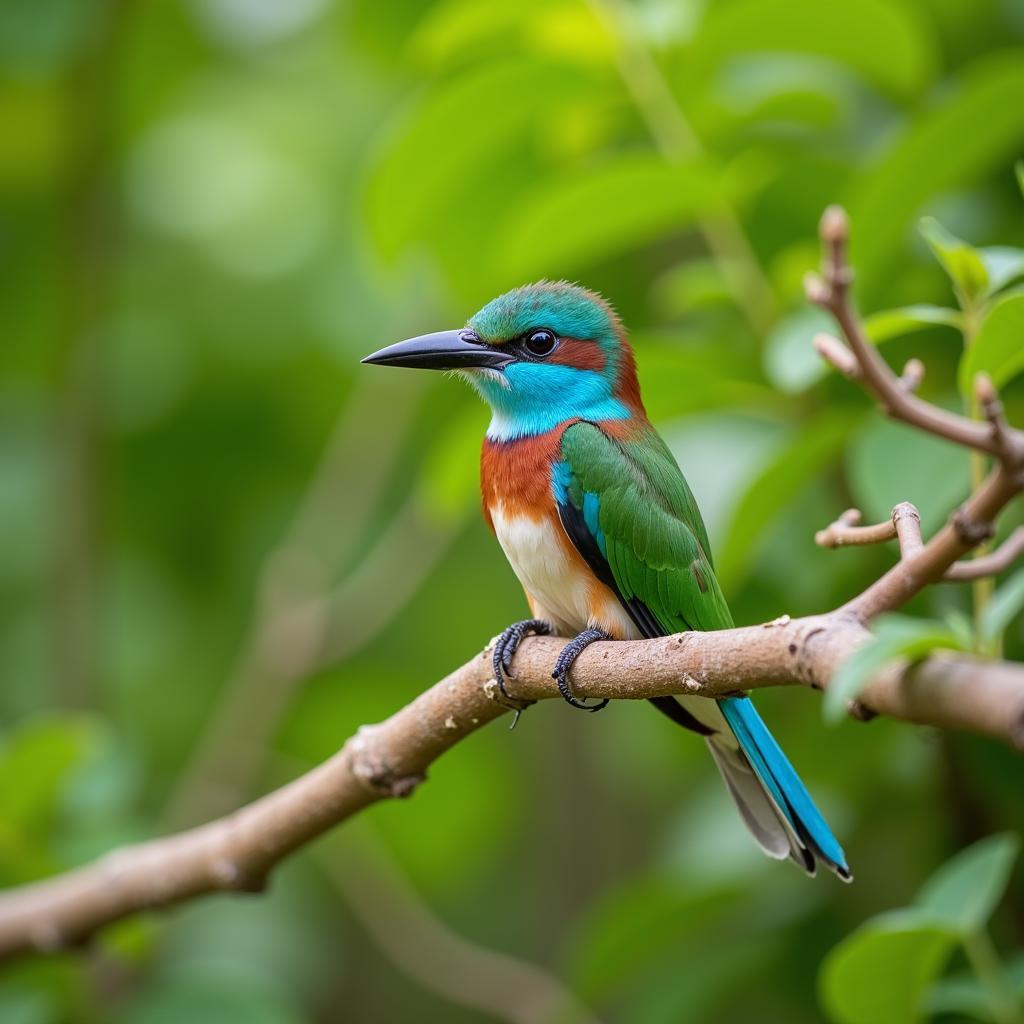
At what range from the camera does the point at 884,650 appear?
121cm

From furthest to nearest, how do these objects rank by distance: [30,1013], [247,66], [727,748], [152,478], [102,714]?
[247,66]
[152,478]
[102,714]
[30,1013]
[727,748]

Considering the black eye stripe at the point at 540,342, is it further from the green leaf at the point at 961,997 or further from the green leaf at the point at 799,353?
the green leaf at the point at 961,997

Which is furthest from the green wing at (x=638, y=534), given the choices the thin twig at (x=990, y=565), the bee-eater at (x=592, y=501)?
the thin twig at (x=990, y=565)

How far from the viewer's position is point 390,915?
14.3 feet

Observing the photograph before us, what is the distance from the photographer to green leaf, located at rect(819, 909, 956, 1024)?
223cm

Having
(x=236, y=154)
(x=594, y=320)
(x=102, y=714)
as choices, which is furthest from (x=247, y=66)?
(x=594, y=320)

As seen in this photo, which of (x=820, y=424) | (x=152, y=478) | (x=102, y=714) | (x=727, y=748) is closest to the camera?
(x=727, y=748)

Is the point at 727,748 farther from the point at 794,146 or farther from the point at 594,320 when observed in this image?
the point at 794,146

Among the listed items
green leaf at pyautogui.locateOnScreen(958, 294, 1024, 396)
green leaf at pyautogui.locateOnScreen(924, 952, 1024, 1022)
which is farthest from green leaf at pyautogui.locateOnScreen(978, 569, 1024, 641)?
green leaf at pyautogui.locateOnScreen(924, 952, 1024, 1022)

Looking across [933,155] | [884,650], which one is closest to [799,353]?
[933,155]

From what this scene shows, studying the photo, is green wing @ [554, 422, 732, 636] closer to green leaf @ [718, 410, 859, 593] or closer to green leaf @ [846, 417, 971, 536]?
green leaf @ [718, 410, 859, 593]

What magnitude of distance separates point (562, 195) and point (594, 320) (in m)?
0.29

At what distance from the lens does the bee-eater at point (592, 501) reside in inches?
97.3

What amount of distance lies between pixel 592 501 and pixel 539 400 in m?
0.35
